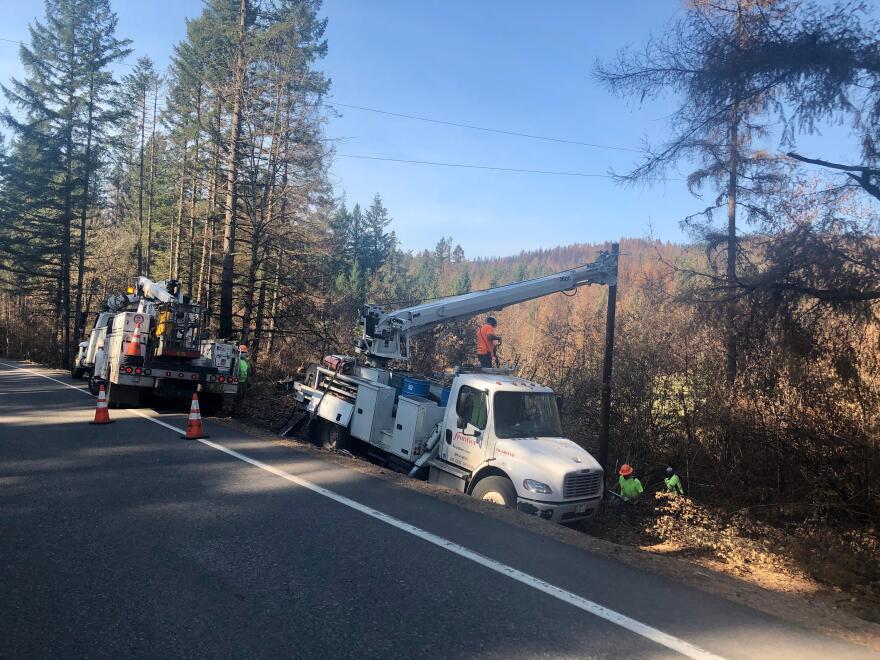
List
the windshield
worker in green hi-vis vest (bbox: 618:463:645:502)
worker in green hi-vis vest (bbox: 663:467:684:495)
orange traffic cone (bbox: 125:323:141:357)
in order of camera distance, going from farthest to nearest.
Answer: orange traffic cone (bbox: 125:323:141:357)
worker in green hi-vis vest (bbox: 618:463:645:502)
worker in green hi-vis vest (bbox: 663:467:684:495)
the windshield

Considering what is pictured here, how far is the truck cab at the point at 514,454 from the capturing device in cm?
761

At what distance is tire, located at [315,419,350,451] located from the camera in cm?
1152

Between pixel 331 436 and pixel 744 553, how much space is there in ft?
26.0

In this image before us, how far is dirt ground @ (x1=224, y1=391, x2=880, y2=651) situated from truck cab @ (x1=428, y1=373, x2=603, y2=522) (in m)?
0.73

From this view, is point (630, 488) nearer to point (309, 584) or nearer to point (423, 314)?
point (423, 314)

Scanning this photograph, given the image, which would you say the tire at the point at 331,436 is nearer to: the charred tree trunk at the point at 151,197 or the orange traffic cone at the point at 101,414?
the orange traffic cone at the point at 101,414

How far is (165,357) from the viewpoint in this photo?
13797 millimetres

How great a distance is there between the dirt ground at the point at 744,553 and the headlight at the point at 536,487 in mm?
739

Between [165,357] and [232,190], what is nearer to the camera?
[165,357]

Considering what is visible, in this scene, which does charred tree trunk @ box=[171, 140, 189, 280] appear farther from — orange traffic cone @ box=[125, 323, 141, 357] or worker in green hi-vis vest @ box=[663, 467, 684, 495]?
worker in green hi-vis vest @ box=[663, 467, 684, 495]

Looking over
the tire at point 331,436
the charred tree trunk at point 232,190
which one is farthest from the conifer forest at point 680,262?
the tire at point 331,436

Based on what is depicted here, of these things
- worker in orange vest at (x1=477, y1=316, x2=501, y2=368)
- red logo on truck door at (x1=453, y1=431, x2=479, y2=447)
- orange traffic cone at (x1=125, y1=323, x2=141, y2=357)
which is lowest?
red logo on truck door at (x1=453, y1=431, x2=479, y2=447)

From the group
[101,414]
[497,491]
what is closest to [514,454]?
[497,491]

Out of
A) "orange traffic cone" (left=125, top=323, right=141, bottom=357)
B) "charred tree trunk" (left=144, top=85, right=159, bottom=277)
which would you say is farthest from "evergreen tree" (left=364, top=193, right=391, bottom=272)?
"orange traffic cone" (left=125, top=323, right=141, bottom=357)
